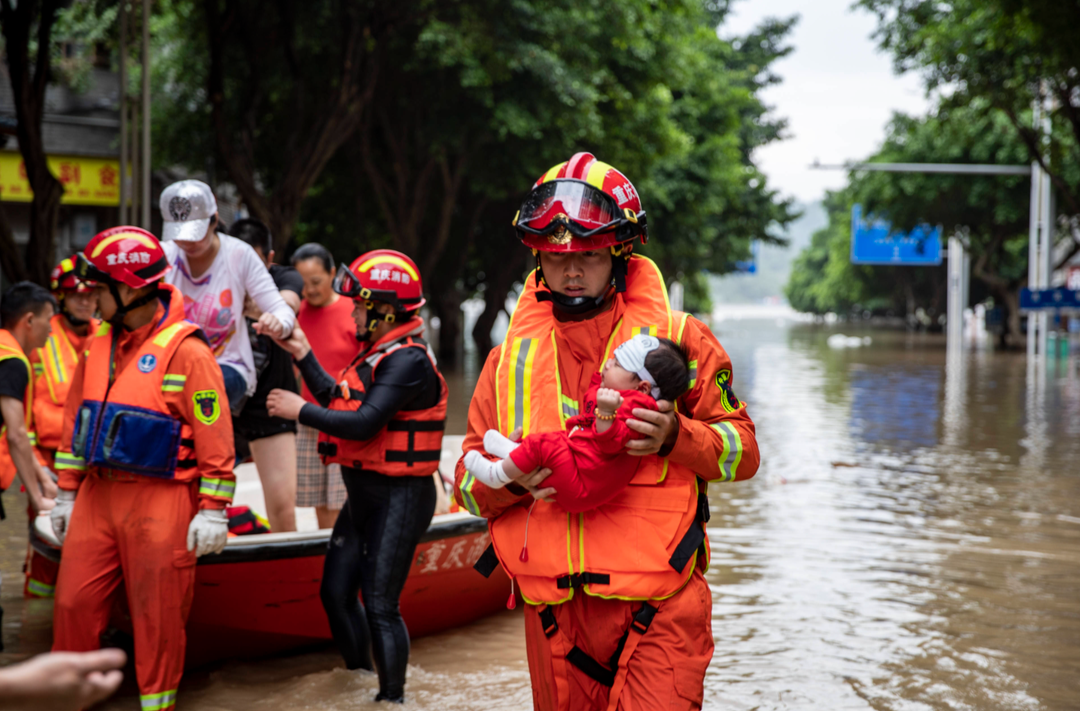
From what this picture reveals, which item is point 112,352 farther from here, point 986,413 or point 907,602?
point 986,413

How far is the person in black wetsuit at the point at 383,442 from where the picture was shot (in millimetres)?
4633

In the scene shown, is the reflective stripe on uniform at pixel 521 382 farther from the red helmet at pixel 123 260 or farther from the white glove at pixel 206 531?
the red helmet at pixel 123 260

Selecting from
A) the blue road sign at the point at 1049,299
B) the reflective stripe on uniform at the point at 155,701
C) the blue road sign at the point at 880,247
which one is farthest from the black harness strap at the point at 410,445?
the blue road sign at the point at 880,247

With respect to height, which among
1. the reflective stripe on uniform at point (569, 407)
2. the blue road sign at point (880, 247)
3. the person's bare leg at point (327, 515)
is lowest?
the person's bare leg at point (327, 515)

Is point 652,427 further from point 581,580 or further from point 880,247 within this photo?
point 880,247

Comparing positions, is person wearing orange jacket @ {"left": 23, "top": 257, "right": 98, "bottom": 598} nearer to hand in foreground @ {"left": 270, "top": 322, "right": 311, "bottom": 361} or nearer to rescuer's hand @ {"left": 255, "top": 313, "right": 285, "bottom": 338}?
hand in foreground @ {"left": 270, "top": 322, "right": 311, "bottom": 361}

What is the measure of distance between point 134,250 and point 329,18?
15.1m

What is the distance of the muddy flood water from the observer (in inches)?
206

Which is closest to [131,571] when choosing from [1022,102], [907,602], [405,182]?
[907,602]

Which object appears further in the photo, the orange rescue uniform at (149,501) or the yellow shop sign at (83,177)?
the yellow shop sign at (83,177)

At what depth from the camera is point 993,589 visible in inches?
277

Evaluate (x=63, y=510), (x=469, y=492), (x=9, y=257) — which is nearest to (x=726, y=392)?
(x=469, y=492)

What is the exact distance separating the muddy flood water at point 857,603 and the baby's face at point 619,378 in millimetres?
2798

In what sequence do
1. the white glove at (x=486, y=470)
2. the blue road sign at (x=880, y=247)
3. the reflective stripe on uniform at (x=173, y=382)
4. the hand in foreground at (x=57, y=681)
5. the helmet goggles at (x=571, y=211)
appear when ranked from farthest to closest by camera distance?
the blue road sign at (x=880, y=247) < the reflective stripe on uniform at (x=173, y=382) < the helmet goggles at (x=571, y=211) < the white glove at (x=486, y=470) < the hand in foreground at (x=57, y=681)
